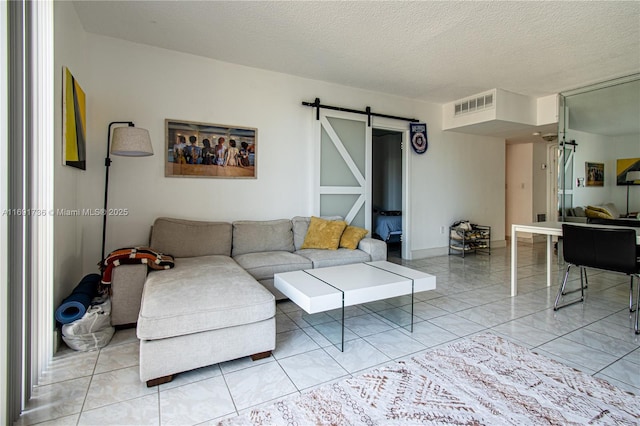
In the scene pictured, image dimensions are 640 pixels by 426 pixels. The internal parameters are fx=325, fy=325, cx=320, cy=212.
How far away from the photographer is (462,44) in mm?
3436

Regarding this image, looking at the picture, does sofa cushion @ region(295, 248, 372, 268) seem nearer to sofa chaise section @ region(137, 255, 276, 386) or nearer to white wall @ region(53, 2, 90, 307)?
sofa chaise section @ region(137, 255, 276, 386)

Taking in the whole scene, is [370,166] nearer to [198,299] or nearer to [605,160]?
[605,160]

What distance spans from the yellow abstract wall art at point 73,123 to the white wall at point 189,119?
0.81 feet

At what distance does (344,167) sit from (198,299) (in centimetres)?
321

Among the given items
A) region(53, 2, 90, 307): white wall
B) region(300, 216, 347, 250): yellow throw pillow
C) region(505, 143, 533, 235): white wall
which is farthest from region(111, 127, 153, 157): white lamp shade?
region(505, 143, 533, 235): white wall

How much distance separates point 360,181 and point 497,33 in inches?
96.2

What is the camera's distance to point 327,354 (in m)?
2.27

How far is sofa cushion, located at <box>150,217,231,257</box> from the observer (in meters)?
3.30

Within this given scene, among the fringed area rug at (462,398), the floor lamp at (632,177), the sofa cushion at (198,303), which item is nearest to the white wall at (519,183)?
the floor lamp at (632,177)

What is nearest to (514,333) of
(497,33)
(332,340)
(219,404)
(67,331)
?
(332,340)

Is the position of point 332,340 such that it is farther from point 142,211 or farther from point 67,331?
point 142,211

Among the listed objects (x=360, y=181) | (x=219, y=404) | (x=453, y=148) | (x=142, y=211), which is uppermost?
(x=453, y=148)

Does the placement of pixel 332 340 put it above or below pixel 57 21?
below

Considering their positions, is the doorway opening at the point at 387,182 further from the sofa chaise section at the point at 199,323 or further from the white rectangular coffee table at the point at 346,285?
the sofa chaise section at the point at 199,323
